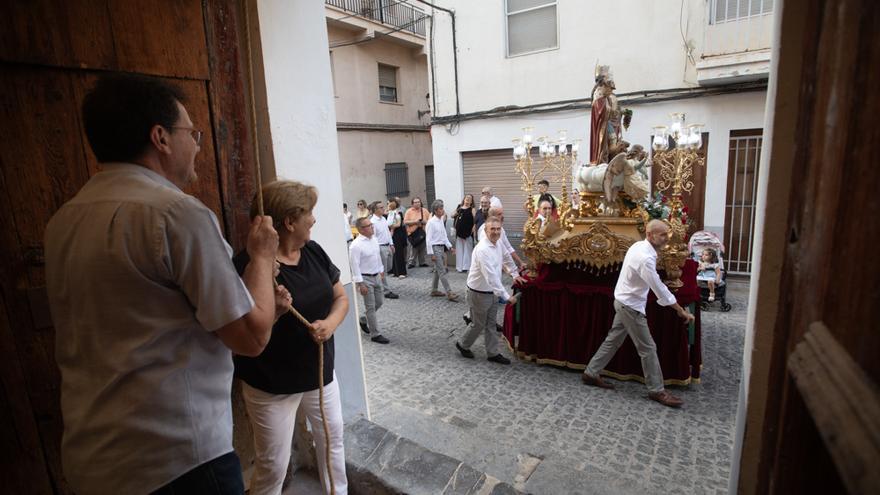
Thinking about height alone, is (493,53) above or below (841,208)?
above

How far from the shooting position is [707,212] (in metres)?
8.84

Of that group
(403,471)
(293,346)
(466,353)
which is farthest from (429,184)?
(293,346)

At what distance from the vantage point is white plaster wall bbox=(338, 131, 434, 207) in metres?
14.0

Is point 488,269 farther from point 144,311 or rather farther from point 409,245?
point 409,245

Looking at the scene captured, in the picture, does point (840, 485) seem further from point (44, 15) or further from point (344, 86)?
point (344, 86)

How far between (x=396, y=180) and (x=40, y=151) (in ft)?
45.2

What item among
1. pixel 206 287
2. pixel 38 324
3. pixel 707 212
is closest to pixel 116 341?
pixel 206 287

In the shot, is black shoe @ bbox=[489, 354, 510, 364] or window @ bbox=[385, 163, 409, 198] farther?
window @ bbox=[385, 163, 409, 198]

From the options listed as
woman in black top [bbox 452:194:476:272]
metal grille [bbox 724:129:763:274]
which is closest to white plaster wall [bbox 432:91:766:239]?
metal grille [bbox 724:129:763:274]

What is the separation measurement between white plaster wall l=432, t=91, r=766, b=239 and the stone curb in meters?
8.28

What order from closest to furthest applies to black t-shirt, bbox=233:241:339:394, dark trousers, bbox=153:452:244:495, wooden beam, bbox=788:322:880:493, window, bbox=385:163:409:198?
wooden beam, bbox=788:322:880:493, dark trousers, bbox=153:452:244:495, black t-shirt, bbox=233:241:339:394, window, bbox=385:163:409:198

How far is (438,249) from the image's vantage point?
345 inches

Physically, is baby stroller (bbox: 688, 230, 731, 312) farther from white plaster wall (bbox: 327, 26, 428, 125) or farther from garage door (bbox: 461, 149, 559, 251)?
white plaster wall (bbox: 327, 26, 428, 125)

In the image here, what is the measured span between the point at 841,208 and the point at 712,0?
993 cm
